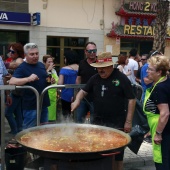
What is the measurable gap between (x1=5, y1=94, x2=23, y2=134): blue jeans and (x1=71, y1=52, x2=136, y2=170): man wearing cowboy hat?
2163 millimetres

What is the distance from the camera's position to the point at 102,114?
4660 mm

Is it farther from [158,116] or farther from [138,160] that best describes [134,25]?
[158,116]

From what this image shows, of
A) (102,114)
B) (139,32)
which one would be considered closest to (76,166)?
(102,114)

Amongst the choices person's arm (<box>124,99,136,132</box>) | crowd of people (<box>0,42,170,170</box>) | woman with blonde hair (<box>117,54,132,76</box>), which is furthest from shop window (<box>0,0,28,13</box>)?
person's arm (<box>124,99,136,132</box>)

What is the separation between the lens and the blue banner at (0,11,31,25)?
47.0 ft

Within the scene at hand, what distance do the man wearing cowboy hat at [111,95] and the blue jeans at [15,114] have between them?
7.09 feet

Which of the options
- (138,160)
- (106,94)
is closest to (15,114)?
(138,160)

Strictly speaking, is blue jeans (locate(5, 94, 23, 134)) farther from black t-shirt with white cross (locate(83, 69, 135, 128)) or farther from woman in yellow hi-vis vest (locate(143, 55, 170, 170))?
woman in yellow hi-vis vest (locate(143, 55, 170, 170))

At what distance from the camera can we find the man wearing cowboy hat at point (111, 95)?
4.53 metres

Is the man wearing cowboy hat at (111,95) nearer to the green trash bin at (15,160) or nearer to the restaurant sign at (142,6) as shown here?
the green trash bin at (15,160)

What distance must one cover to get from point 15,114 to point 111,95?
3.02m

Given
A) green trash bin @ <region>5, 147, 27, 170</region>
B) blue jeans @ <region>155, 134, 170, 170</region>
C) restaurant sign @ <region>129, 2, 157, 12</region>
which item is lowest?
green trash bin @ <region>5, 147, 27, 170</region>

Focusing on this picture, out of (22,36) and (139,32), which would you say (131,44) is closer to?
(139,32)

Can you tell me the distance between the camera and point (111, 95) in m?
4.55
